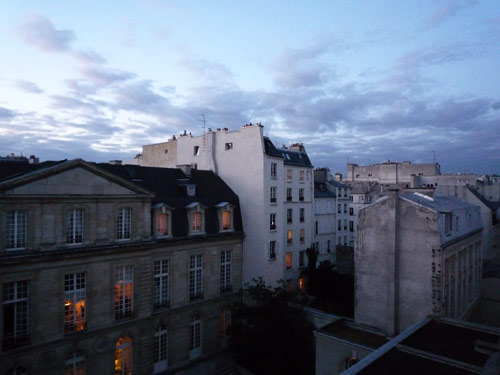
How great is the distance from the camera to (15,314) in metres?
18.0

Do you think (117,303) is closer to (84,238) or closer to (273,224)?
(84,238)

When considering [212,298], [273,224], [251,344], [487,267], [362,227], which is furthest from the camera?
[487,267]

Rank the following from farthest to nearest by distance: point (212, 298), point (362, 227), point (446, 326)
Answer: point (212, 298) < point (362, 227) < point (446, 326)

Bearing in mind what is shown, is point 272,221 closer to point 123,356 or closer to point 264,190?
point 264,190

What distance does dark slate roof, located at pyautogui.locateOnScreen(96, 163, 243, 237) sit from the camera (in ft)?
83.3

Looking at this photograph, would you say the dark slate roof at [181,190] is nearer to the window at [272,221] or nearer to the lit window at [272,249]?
the window at [272,221]

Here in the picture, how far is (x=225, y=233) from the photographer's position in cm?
2814

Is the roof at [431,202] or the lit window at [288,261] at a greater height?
the roof at [431,202]

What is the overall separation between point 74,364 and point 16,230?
790cm

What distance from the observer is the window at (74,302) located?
780 inches

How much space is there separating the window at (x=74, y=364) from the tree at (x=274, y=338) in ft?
32.5

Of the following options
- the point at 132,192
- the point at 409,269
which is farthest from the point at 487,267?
the point at 132,192

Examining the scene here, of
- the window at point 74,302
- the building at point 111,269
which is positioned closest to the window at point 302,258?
the building at point 111,269

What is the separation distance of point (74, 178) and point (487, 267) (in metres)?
34.0
